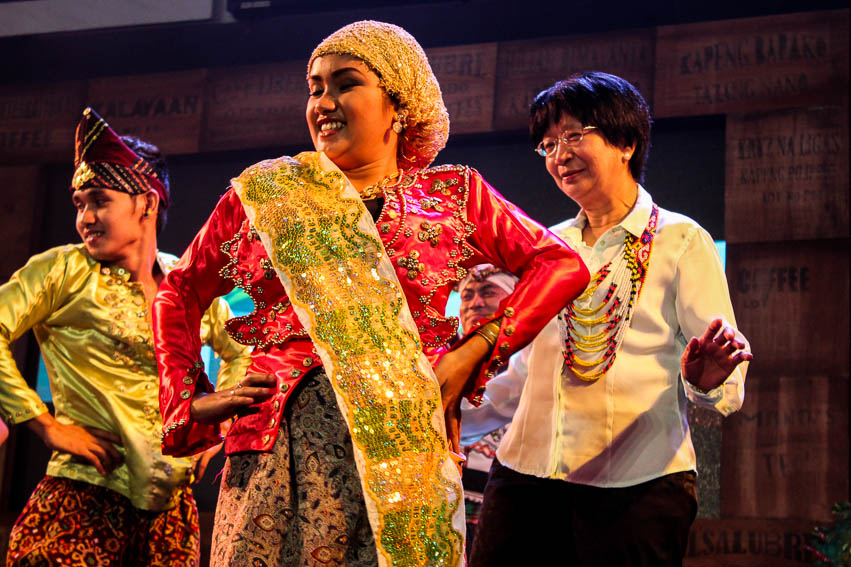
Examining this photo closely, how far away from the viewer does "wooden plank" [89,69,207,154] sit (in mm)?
5875

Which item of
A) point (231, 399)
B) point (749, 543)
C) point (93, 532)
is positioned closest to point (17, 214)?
point (93, 532)

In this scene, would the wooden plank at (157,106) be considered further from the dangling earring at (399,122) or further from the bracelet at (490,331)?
the bracelet at (490,331)

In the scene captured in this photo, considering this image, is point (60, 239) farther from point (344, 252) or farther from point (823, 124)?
point (344, 252)

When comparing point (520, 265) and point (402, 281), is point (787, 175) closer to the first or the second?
point (520, 265)

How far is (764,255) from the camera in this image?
480cm

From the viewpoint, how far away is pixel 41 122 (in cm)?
607

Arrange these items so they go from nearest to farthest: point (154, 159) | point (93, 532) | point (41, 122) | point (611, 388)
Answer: point (611, 388) → point (93, 532) → point (154, 159) → point (41, 122)

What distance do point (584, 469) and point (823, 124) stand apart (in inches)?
119

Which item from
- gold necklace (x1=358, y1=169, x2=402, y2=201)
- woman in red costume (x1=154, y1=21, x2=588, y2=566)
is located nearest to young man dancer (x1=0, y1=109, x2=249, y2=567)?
woman in red costume (x1=154, y1=21, x2=588, y2=566)

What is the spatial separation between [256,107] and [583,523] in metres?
3.95

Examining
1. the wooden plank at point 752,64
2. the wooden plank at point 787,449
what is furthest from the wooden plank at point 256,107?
the wooden plank at point 787,449

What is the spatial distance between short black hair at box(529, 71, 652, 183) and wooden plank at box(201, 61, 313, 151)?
3014 millimetres

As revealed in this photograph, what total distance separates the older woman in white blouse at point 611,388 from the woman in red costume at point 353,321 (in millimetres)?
633

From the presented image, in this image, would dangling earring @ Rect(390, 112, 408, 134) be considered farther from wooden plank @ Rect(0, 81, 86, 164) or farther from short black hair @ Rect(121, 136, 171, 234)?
wooden plank @ Rect(0, 81, 86, 164)
